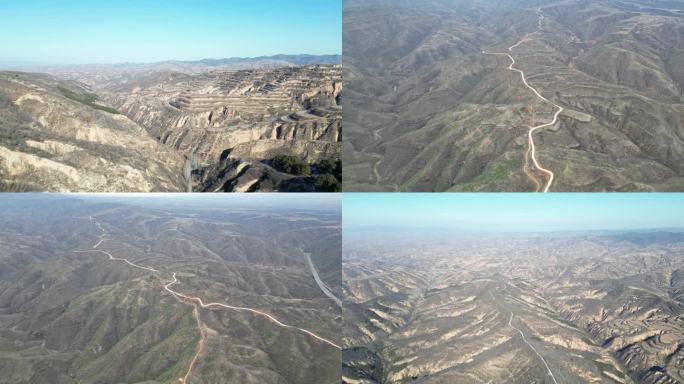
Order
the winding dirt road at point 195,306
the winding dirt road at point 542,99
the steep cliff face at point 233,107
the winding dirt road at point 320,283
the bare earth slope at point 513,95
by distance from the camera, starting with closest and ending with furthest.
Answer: the winding dirt road at point 542,99 < the bare earth slope at point 513,95 < the winding dirt road at point 195,306 < the steep cliff face at point 233,107 < the winding dirt road at point 320,283

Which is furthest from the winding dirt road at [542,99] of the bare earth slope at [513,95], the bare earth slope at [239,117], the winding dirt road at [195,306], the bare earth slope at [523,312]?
the winding dirt road at [195,306]

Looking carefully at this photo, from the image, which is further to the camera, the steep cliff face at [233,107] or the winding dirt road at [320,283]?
the winding dirt road at [320,283]

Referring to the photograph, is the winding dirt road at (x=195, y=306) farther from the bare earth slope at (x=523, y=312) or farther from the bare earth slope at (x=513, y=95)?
the bare earth slope at (x=513, y=95)

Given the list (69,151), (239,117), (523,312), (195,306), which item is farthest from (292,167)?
(195,306)

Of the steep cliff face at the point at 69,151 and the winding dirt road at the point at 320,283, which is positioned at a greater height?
the steep cliff face at the point at 69,151

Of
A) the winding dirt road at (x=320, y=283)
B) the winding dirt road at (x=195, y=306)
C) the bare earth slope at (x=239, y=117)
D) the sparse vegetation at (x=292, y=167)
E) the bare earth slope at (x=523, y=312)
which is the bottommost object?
the winding dirt road at (x=195, y=306)

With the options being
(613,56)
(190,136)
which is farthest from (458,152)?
(613,56)

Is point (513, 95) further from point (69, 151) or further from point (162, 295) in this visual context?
point (162, 295)
